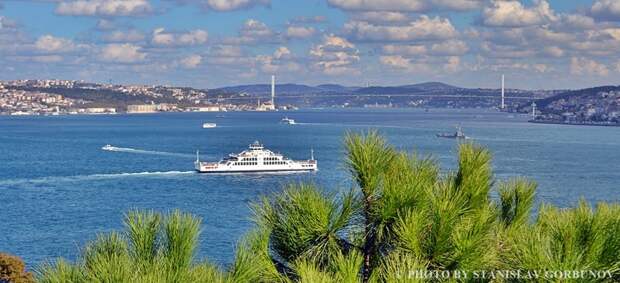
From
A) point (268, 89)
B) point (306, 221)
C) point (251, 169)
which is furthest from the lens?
point (268, 89)

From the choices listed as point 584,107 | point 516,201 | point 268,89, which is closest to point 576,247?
point 516,201

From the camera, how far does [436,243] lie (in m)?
2.60

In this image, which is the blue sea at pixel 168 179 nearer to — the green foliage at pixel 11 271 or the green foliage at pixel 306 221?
the green foliage at pixel 306 221

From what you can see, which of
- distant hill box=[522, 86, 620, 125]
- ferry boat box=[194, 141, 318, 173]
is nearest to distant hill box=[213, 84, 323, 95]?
distant hill box=[522, 86, 620, 125]

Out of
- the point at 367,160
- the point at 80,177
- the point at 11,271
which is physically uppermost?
the point at 367,160

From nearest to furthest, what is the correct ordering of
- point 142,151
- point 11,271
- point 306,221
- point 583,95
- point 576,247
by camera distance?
point 576,247 < point 306,221 < point 11,271 < point 142,151 < point 583,95

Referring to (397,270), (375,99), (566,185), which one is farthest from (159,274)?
(375,99)

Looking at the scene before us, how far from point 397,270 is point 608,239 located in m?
0.60

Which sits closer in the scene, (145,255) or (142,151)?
(145,255)

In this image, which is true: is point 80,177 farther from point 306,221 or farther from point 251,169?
point 306,221

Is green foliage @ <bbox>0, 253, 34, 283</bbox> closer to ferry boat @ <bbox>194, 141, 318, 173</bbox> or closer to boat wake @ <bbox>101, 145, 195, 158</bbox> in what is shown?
ferry boat @ <bbox>194, 141, 318, 173</bbox>

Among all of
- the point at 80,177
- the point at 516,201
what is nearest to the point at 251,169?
the point at 80,177

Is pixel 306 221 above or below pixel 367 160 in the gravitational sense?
below

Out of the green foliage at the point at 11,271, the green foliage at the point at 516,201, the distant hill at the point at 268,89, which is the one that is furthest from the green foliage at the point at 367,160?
the distant hill at the point at 268,89
